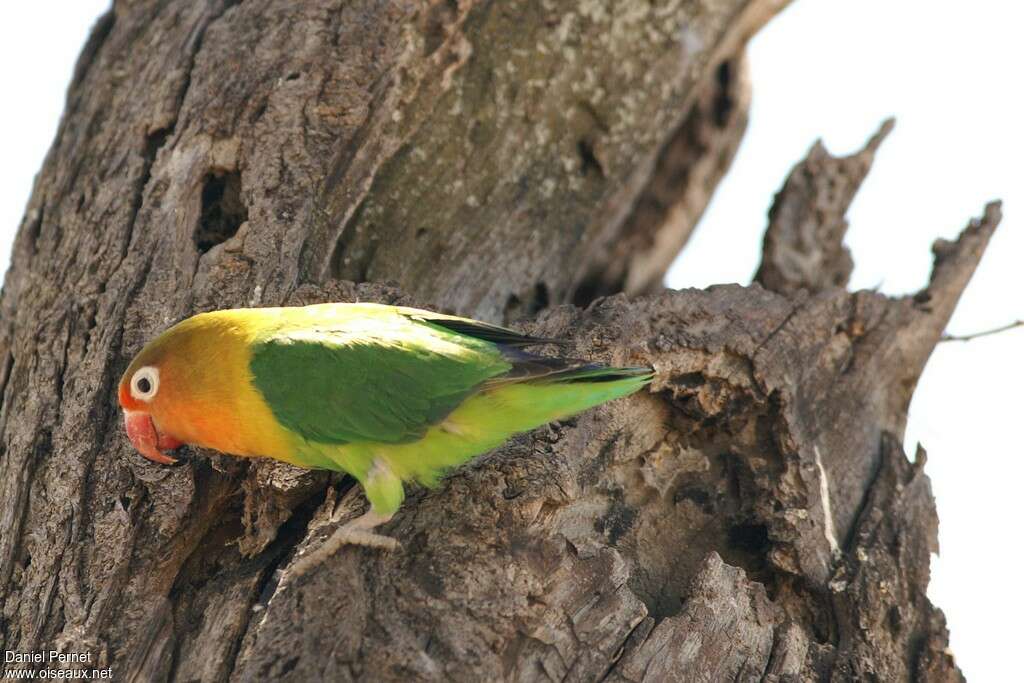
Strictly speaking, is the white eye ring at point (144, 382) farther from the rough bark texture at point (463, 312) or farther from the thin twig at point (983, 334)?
the thin twig at point (983, 334)

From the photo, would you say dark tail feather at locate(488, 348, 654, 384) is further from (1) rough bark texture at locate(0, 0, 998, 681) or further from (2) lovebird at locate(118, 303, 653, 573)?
(1) rough bark texture at locate(0, 0, 998, 681)

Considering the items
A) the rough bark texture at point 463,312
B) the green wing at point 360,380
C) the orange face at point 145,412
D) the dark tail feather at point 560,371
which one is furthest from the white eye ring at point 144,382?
the dark tail feather at point 560,371

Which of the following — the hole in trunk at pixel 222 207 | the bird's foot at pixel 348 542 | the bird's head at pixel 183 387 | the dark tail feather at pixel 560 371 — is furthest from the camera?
the hole in trunk at pixel 222 207

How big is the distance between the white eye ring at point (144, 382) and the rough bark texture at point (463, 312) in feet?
0.76

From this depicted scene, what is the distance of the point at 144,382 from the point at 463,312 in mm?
1853

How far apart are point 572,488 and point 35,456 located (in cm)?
206

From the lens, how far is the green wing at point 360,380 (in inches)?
153

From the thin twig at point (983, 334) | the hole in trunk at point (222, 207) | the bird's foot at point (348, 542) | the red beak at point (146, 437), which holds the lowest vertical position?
the red beak at point (146, 437)

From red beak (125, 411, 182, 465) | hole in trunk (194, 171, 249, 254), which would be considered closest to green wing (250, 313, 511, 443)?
red beak (125, 411, 182, 465)

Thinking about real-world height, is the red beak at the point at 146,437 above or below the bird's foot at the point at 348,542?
below

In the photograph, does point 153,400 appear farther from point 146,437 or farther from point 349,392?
point 349,392

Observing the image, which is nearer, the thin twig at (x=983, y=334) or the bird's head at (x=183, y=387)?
the bird's head at (x=183, y=387)

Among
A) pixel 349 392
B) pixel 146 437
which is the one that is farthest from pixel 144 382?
pixel 349 392

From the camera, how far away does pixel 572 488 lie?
3.94 meters
